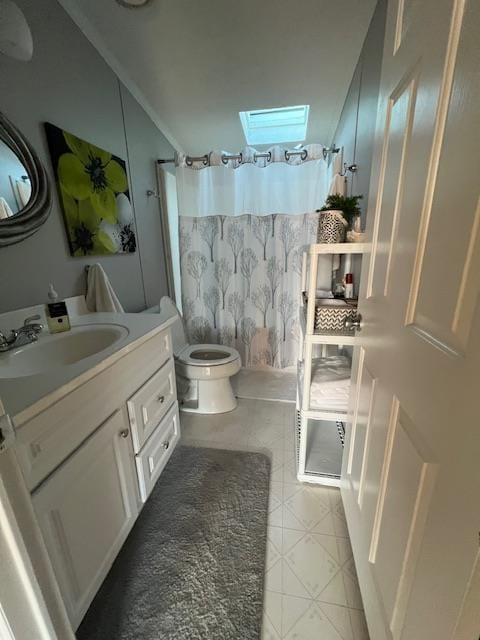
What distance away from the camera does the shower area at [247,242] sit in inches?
80.6

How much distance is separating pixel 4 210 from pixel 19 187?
0.41 ft

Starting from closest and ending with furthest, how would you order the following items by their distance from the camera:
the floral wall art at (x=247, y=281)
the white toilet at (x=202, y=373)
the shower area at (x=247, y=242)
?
1. the white toilet at (x=202, y=373)
2. the shower area at (x=247, y=242)
3. the floral wall art at (x=247, y=281)

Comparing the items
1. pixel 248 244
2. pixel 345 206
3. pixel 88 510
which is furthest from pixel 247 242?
pixel 88 510

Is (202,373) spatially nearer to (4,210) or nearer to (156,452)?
(156,452)

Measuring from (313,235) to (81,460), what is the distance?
2066mm

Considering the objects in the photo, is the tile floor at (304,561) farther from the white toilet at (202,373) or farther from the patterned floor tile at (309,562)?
the white toilet at (202,373)

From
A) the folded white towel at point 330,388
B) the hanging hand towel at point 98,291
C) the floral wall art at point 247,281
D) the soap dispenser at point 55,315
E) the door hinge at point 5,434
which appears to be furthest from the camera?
the floral wall art at point 247,281

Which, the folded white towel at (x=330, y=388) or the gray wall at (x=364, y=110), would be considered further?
the folded white towel at (x=330, y=388)

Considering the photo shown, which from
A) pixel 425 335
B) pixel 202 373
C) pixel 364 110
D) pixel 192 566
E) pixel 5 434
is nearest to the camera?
pixel 5 434

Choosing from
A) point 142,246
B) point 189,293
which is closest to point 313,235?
point 189,293

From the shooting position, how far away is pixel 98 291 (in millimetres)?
1369

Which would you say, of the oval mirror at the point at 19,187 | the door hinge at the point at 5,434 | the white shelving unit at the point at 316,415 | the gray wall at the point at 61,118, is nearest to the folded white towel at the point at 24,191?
the oval mirror at the point at 19,187

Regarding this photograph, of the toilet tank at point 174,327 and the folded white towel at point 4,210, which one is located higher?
the folded white towel at point 4,210

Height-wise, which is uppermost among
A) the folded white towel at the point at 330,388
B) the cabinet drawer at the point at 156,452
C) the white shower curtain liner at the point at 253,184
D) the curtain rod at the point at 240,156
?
the curtain rod at the point at 240,156
